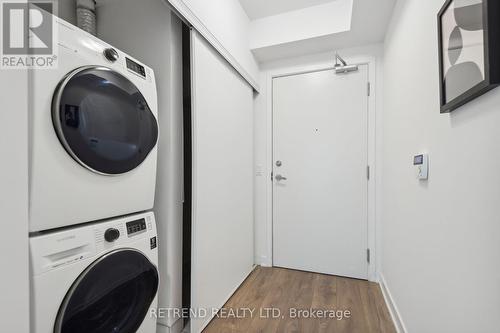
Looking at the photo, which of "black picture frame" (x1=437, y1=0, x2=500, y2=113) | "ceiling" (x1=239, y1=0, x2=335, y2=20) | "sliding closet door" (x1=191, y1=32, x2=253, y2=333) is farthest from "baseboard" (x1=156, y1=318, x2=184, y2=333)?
"ceiling" (x1=239, y1=0, x2=335, y2=20)

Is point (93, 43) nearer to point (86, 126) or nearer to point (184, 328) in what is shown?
point (86, 126)

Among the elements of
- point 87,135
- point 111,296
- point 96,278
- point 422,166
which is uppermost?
point 87,135

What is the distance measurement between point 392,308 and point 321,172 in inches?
49.2

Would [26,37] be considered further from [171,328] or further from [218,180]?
[171,328]

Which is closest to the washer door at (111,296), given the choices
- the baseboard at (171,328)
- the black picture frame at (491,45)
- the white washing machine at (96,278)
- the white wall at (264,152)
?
the white washing machine at (96,278)

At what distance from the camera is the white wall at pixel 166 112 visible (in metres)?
1.35

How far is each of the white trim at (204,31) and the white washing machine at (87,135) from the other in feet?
1.32

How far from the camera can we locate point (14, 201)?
2.12 feet

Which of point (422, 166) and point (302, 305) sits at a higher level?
point (422, 166)

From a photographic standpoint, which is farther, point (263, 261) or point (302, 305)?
point (263, 261)

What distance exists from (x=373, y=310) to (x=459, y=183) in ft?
4.71

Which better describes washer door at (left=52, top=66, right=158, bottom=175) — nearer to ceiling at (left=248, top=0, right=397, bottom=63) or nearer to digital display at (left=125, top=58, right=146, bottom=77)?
digital display at (left=125, top=58, right=146, bottom=77)

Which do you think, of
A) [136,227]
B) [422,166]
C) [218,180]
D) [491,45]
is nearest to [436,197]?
[422,166]

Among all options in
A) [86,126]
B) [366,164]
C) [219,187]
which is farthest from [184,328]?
[366,164]
